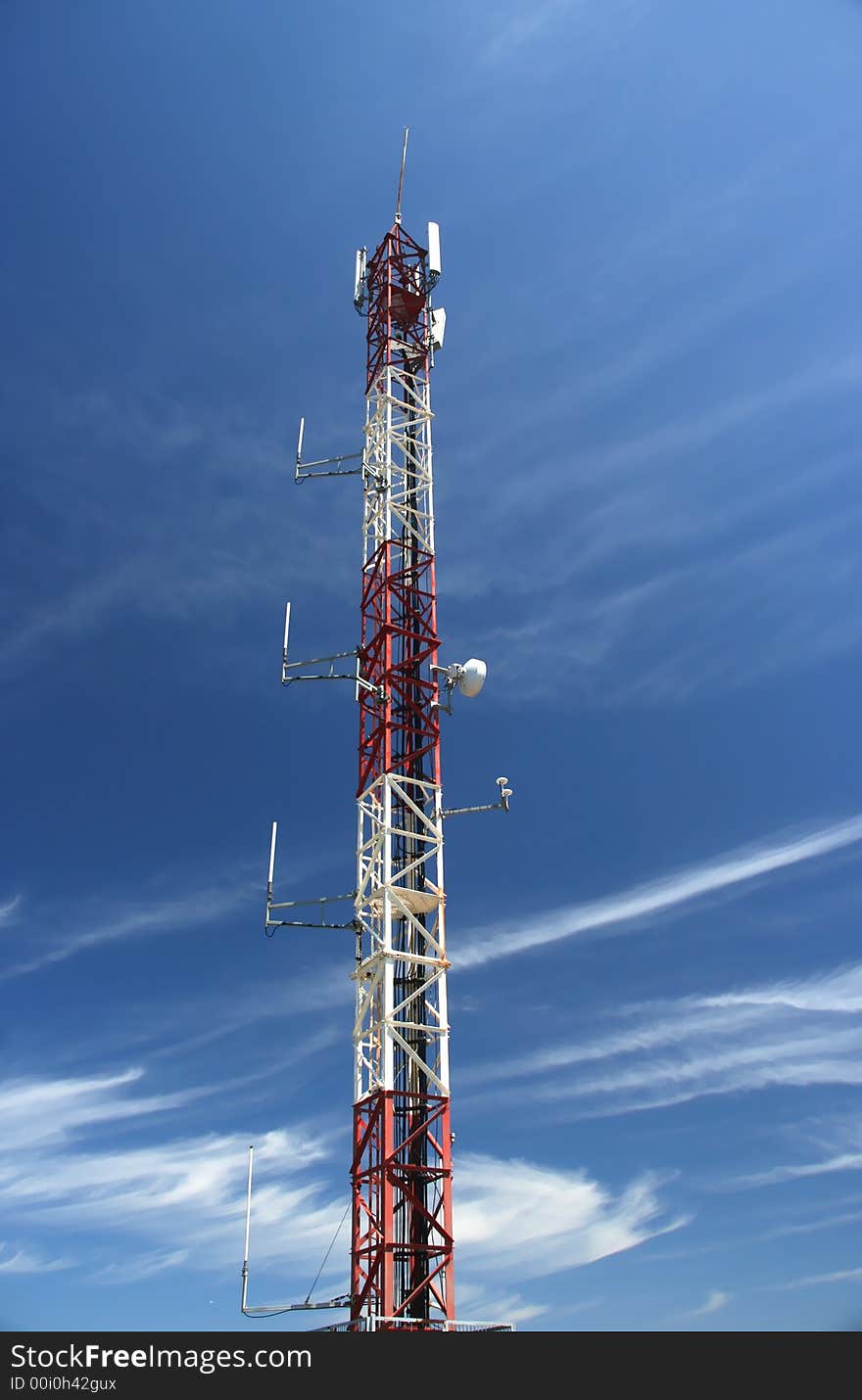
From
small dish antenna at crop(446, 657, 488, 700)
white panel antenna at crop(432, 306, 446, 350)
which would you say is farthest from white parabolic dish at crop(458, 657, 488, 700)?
white panel antenna at crop(432, 306, 446, 350)

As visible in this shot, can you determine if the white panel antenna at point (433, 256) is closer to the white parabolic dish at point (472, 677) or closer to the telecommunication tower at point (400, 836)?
the telecommunication tower at point (400, 836)

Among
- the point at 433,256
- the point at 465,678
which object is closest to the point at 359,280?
the point at 433,256

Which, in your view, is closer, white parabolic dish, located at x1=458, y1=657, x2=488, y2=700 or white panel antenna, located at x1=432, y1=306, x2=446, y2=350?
white parabolic dish, located at x1=458, y1=657, x2=488, y2=700

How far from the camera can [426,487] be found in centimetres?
4706

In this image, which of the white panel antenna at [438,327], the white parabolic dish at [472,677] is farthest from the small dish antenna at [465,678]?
the white panel antenna at [438,327]

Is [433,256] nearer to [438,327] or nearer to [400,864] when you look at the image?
[438,327]

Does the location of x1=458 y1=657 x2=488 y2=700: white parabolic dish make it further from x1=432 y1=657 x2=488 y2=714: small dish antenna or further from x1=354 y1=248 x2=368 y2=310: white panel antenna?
x1=354 y1=248 x2=368 y2=310: white panel antenna

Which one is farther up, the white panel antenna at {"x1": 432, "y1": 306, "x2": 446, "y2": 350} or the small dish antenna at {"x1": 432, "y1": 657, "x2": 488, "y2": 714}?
the white panel antenna at {"x1": 432, "y1": 306, "x2": 446, "y2": 350}

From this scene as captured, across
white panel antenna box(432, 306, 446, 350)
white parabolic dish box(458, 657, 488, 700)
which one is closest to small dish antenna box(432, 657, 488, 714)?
white parabolic dish box(458, 657, 488, 700)

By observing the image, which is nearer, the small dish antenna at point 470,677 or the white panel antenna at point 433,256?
the small dish antenna at point 470,677

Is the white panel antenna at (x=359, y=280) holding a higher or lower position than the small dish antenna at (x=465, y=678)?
higher
